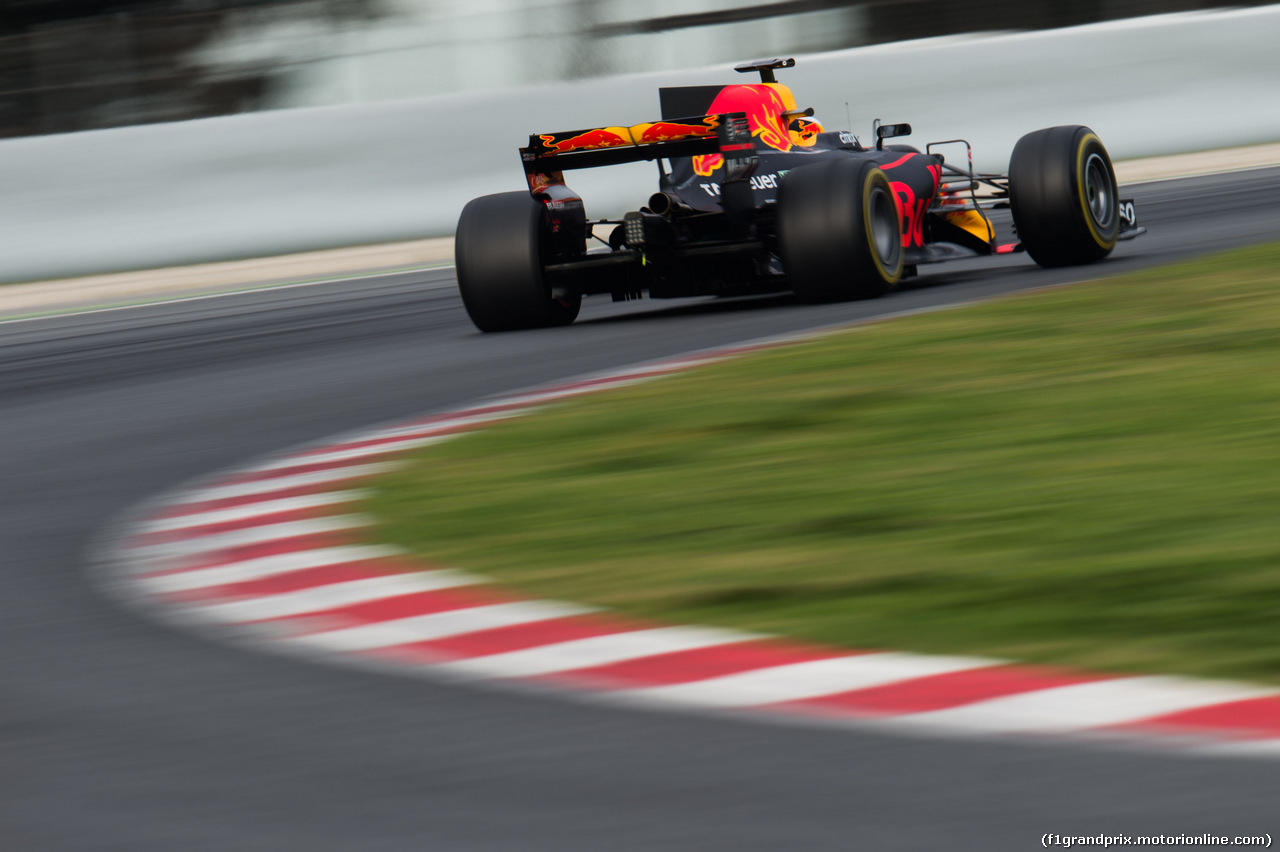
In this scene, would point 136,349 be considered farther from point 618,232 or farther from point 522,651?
point 522,651

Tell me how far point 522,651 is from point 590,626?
188mm

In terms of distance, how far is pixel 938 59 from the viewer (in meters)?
18.9

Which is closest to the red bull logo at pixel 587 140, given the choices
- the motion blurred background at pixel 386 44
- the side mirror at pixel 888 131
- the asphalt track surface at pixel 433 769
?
the side mirror at pixel 888 131

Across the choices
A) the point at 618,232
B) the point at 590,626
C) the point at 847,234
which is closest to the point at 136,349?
the point at 618,232

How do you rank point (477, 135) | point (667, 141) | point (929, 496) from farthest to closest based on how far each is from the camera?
point (477, 135) < point (667, 141) < point (929, 496)

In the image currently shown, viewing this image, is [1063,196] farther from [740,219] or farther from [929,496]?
[929,496]

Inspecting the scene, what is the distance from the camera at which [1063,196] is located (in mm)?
9961

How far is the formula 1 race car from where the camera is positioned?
30.7 feet

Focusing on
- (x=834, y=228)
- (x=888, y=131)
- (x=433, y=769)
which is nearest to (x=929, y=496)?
(x=433, y=769)

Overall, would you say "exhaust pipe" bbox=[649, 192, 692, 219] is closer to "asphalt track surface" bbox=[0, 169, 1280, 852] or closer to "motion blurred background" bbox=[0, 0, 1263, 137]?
"asphalt track surface" bbox=[0, 169, 1280, 852]

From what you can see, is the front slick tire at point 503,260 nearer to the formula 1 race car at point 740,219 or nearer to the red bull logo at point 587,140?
the formula 1 race car at point 740,219

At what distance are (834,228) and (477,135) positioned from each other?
9.39 m

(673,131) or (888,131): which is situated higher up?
(673,131)

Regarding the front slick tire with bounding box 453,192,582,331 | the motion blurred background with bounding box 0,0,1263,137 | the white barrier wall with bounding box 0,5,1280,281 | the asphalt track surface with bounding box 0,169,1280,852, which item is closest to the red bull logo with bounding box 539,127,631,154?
the front slick tire with bounding box 453,192,582,331
